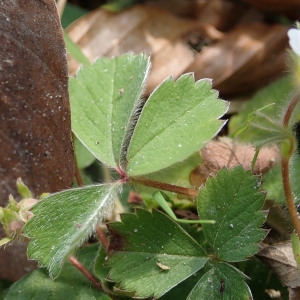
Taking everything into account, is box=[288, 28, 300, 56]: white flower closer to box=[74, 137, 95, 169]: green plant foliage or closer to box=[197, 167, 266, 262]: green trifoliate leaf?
box=[197, 167, 266, 262]: green trifoliate leaf

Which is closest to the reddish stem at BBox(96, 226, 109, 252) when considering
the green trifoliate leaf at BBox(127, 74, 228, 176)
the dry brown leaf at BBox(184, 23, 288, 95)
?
the green trifoliate leaf at BBox(127, 74, 228, 176)

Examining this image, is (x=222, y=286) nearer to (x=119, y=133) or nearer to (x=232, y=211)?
(x=232, y=211)

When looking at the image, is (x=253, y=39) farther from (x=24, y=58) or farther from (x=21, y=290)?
(x=21, y=290)

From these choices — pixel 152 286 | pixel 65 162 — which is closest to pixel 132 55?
pixel 65 162

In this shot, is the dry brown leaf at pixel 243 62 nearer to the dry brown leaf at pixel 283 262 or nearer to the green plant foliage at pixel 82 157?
the green plant foliage at pixel 82 157

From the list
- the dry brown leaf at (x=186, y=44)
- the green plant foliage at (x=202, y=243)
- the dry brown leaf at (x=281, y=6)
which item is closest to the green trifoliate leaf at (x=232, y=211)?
the green plant foliage at (x=202, y=243)

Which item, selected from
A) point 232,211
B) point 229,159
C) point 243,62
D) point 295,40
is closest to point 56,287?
point 232,211
